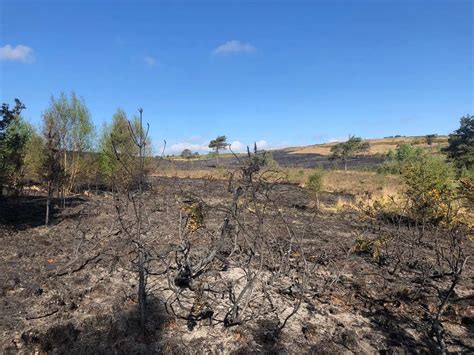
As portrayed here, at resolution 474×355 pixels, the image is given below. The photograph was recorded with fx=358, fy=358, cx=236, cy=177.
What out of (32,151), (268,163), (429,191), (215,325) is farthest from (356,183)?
(215,325)

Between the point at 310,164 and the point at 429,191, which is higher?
the point at 310,164

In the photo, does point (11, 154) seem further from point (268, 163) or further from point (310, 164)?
point (310, 164)

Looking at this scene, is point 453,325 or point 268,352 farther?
point 453,325

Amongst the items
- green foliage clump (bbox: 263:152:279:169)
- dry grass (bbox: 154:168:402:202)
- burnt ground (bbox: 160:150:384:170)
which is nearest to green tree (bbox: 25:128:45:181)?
dry grass (bbox: 154:168:402:202)

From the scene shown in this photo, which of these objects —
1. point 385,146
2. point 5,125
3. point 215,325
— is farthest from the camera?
point 385,146

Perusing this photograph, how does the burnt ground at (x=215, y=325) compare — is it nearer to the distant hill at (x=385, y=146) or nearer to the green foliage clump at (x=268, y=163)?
the green foliage clump at (x=268, y=163)

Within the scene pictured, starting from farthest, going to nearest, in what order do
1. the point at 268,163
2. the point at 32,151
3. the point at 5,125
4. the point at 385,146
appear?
the point at 385,146 → the point at 268,163 → the point at 32,151 → the point at 5,125

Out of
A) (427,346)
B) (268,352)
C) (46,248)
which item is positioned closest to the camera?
(268,352)

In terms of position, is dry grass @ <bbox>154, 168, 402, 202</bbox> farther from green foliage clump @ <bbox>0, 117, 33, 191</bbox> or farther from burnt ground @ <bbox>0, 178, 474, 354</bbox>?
burnt ground @ <bbox>0, 178, 474, 354</bbox>

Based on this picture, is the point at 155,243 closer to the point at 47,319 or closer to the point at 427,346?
the point at 47,319

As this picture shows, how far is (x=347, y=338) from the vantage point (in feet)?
13.1

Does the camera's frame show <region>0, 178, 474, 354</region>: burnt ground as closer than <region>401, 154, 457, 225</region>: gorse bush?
Yes

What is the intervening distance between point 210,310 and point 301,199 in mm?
13237

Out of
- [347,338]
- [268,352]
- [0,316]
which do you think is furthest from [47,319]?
[347,338]
